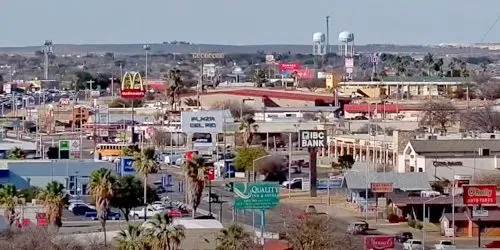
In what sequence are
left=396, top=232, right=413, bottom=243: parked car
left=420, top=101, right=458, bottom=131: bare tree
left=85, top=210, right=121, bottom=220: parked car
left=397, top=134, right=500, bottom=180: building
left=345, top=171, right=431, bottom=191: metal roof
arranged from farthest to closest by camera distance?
1. left=420, top=101, right=458, bottom=131: bare tree
2. left=397, top=134, right=500, bottom=180: building
3. left=345, top=171, right=431, bottom=191: metal roof
4. left=85, top=210, right=121, bottom=220: parked car
5. left=396, top=232, right=413, bottom=243: parked car

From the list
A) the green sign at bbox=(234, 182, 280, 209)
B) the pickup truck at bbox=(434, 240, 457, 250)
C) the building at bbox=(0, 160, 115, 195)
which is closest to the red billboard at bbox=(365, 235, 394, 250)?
the pickup truck at bbox=(434, 240, 457, 250)

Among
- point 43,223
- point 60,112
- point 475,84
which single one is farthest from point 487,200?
point 475,84

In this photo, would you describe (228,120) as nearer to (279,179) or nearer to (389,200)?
(279,179)

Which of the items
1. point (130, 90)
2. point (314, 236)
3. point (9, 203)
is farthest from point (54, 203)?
point (130, 90)

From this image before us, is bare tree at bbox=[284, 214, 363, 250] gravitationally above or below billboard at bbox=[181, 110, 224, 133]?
below

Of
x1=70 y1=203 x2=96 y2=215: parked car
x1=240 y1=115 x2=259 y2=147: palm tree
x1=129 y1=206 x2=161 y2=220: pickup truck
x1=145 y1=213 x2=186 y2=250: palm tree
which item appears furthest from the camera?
x1=240 y1=115 x2=259 y2=147: palm tree

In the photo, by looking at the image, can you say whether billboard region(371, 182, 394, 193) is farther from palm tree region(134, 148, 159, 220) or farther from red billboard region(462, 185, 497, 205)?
red billboard region(462, 185, 497, 205)

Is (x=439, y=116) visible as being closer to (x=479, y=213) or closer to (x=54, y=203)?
(x=479, y=213)
